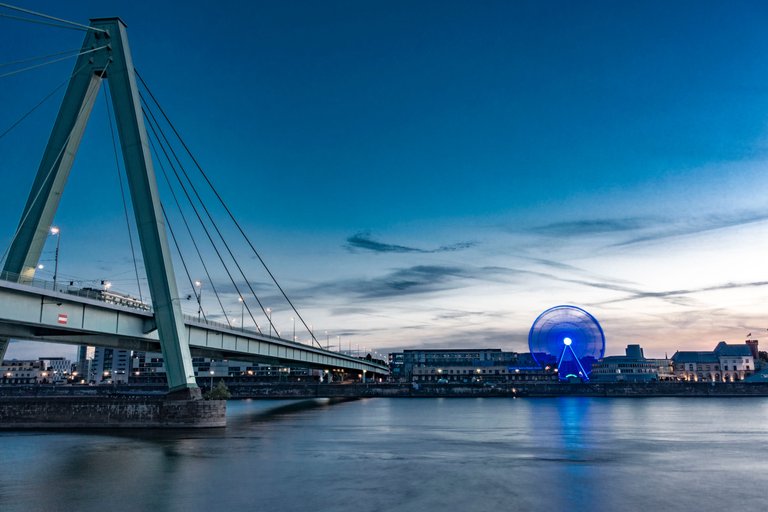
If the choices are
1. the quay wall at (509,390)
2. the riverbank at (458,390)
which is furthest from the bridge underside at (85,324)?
the quay wall at (509,390)

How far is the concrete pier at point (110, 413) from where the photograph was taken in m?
41.2

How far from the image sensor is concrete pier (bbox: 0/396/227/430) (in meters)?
41.2

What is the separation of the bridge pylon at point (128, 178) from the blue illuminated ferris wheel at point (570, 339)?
322 feet

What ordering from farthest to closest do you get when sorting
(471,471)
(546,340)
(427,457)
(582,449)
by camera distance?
1. (546,340)
2. (582,449)
3. (427,457)
4. (471,471)

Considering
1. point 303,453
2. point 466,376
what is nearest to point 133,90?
point 303,453

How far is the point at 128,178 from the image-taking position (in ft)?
132

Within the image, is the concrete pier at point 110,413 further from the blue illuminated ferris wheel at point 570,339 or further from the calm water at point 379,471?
the blue illuminated ferris wheel at point 570,339

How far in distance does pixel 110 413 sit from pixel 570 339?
101m

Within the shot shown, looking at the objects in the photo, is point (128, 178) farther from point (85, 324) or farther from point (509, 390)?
point (509, 390)

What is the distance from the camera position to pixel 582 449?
3488 centimetres

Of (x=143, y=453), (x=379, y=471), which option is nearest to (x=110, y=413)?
(x=143, y=453)

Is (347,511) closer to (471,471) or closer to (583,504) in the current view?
(583,504)

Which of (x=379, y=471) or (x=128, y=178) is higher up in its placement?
(x=128, y=178)

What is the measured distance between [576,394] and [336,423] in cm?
8468
